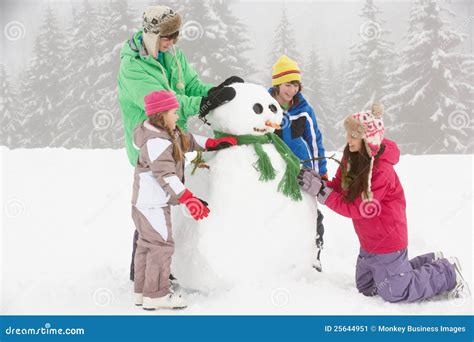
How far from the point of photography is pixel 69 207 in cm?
621

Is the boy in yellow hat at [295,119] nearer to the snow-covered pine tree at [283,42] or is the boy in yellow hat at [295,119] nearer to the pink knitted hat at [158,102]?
the pink knitted hat at [158,102]

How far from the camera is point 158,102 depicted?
128 inches

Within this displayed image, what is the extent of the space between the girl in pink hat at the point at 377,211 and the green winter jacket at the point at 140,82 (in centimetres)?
87

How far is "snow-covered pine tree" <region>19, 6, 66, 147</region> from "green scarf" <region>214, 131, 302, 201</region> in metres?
16.9

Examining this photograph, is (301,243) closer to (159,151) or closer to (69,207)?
(159,151)

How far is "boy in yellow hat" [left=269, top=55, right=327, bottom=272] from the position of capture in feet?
13.5

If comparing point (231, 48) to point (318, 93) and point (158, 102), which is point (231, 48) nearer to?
point (318, 93)

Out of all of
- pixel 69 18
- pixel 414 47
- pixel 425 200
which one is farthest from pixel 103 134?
pixel 425 200

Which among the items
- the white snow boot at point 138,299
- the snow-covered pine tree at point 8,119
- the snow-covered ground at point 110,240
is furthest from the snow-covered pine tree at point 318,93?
the white snow boot at point 138,299

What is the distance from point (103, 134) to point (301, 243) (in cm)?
1468

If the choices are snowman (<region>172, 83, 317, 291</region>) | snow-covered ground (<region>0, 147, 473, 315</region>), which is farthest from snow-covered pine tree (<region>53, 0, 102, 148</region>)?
snowman (<region>172, 83, 317, 291</region>)

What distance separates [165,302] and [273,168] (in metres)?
1.02

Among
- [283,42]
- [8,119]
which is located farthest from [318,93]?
[8,119]

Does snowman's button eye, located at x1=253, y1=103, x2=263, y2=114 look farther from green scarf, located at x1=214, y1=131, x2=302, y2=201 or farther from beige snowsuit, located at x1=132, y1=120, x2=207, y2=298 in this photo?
beige snowsuit, located at x1=132, y1=120, x2=207, y2=298
